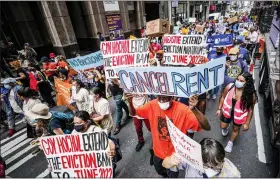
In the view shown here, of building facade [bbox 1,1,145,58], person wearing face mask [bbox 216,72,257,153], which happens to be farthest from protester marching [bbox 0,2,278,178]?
building facade [bbox 1,1,145,58]

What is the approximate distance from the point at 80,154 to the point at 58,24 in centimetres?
1190

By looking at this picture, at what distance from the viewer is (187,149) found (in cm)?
169

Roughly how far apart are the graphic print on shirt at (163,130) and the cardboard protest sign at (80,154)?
75cm

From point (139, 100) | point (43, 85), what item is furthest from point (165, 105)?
point (43, 85)

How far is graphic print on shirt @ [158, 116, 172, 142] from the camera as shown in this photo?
2355mm

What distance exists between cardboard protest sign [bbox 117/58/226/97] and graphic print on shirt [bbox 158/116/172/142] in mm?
370

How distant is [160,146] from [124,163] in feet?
5.42

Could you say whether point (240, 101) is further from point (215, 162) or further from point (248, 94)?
point (215, 162)

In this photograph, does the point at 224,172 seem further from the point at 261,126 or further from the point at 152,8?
the point at 152,8

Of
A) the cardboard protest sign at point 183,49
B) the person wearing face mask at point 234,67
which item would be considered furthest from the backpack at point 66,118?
the person wearing face mask at point 234,67

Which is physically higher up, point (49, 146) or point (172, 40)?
point (172, 40)

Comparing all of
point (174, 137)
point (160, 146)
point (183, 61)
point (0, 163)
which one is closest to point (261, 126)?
point (183, 61)

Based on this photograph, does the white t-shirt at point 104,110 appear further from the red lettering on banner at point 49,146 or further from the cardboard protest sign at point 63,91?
the cardboard protest sign at point 63,91

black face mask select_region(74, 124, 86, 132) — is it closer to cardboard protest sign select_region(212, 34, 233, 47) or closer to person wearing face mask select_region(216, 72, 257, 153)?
person wearing face mask select_region(216, 72, 257, 153)
